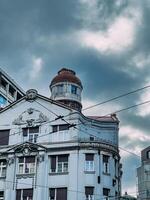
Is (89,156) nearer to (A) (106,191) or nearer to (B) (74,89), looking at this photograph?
(A) (106,191)

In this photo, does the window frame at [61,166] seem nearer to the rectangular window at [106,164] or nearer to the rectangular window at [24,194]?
the rectangular window at [24,194]

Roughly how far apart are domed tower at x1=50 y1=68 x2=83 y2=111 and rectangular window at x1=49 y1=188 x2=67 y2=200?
12403 mm

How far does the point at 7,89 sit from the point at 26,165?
40361 mm

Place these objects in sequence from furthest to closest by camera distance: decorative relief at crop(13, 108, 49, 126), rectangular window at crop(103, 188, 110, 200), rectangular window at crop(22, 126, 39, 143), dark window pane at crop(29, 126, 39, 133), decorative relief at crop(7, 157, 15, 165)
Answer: decorative relief at crop(13, 108, 49, 126) < dark window pane at crop(29, 126, 39, 133) < rectangular window at crop(22, 126, 39, 143) < decorative relief at crop(7, 157, 15, 165) < rectangular window at crop(103, 188, 110, 200)

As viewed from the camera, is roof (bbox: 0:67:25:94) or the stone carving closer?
the stone carving

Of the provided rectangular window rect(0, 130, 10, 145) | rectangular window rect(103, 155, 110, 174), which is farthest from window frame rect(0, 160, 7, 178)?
rectangular window rect(103, 155, 110, 174)

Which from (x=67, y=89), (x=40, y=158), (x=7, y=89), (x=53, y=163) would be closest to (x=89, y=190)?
(x=53, y=163)

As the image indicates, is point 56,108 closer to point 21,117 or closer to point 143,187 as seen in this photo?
point 21,117

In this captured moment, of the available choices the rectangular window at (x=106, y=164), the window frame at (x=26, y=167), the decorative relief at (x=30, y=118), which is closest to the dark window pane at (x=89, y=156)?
the rectangular window at (x=106, y=164)

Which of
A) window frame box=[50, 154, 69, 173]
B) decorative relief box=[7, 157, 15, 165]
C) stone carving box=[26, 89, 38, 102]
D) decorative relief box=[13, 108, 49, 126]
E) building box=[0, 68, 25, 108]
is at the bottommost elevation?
window frame box=[50, 154, 69, 173]

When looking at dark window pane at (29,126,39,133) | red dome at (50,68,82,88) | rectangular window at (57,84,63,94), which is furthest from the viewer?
red dome at (50,68,82,88)

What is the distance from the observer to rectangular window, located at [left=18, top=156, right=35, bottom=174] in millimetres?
39375

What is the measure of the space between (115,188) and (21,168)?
892 cm

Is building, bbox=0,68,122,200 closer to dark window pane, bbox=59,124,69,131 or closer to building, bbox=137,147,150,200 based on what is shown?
dark window pane, bbox=59,124,69,131
